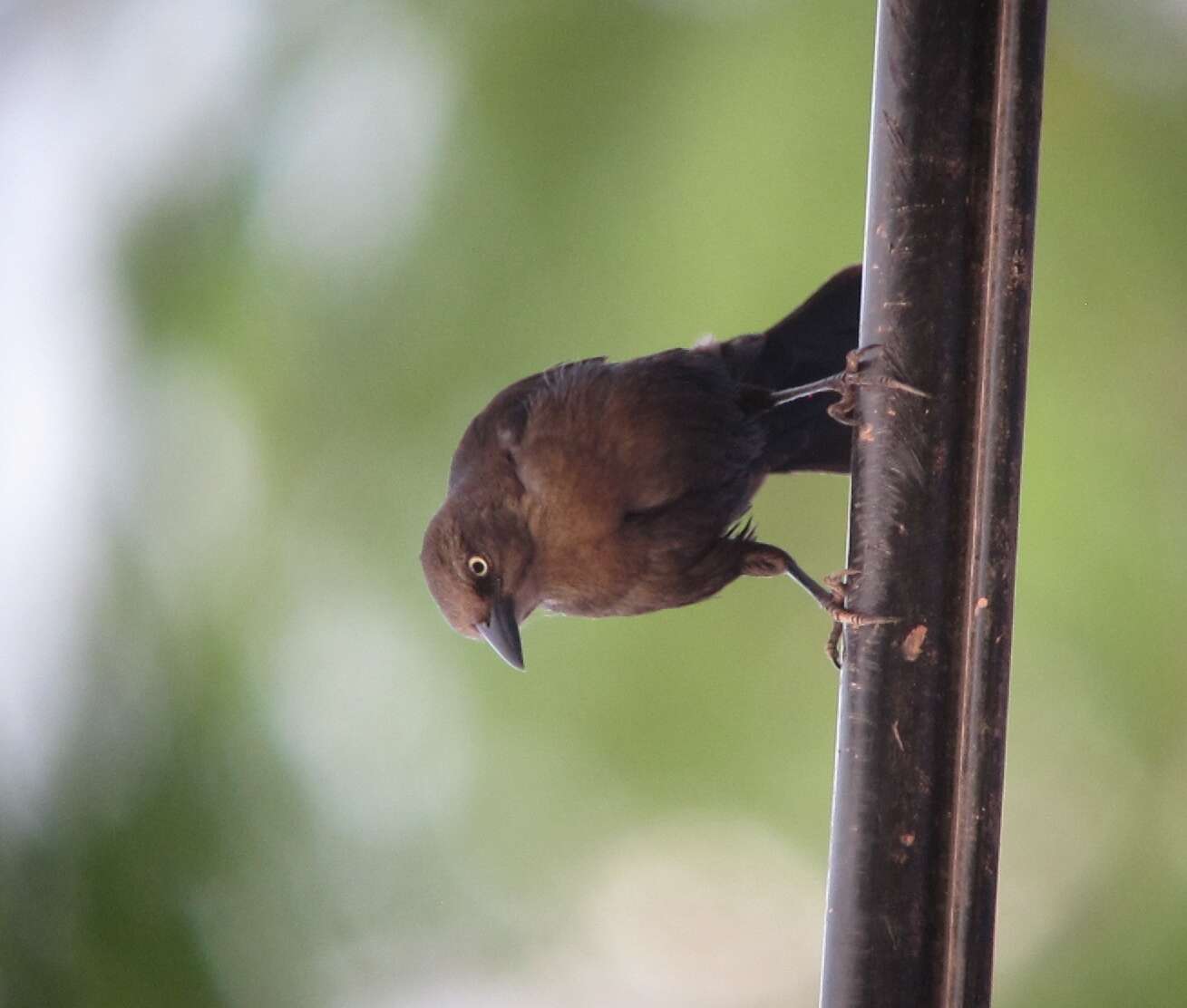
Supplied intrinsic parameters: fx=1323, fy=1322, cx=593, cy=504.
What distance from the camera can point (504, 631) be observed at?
10.4ft

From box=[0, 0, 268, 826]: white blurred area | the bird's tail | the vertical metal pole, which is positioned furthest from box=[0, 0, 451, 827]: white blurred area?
the vertical metal pole

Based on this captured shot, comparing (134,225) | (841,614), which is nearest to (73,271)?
(134,225)

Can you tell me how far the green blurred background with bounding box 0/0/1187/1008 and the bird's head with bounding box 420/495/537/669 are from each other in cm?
60

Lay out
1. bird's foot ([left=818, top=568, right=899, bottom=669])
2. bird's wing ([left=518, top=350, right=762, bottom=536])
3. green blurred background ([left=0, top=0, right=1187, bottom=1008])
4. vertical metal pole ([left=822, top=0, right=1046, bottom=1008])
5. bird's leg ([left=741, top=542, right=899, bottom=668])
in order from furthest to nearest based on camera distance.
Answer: green blurred background ([left=0, top=0, right=1187, bottom=1008]), bird's wing ([left=518, top=350, right=762, bottom=536]), bird's leg ([left=741, top=542, right=899, bottom=668]), bird's foot ([left=818, top=568, right=899, bottom=669]), vertical metal pole ([left=822, top=0, right=1046, bottom=1008])

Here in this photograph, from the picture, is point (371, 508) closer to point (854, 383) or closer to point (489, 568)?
point (489, 568)

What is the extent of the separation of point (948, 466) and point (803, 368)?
189cm

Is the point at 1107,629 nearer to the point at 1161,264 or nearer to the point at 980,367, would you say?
the point at 1161,264

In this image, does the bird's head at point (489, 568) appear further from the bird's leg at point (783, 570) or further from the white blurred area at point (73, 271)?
the white blurred area at point (73, 271)

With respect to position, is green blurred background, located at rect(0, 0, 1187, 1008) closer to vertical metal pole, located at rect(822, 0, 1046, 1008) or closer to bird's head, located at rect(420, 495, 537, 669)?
bird's head, located at rect(420, 495, 537, 669)

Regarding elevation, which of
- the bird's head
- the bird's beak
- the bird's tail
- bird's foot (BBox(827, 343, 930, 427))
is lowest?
the bird's beak

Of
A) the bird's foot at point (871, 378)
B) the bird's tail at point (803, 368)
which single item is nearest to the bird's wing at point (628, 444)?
the bird's tail at point (803, 368)

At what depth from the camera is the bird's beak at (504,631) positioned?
10.3ft

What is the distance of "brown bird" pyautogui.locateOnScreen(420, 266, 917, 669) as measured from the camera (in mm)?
3096

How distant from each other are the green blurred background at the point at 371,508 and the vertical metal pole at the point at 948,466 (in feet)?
6.07
